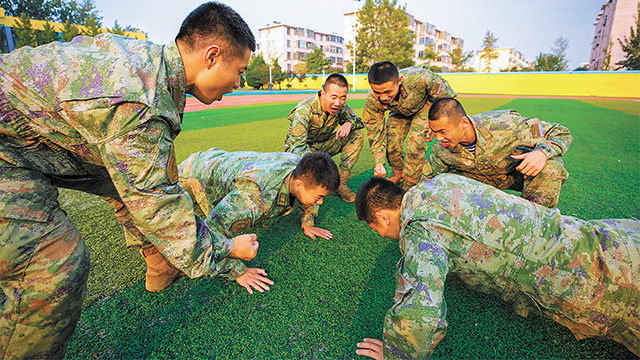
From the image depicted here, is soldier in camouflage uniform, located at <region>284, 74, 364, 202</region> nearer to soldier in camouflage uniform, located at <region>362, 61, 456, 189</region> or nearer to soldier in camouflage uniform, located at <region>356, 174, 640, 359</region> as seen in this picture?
soldier in camouflage uniform, located at <region>362, 61, 456, 189</region>

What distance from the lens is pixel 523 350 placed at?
64.5 inches

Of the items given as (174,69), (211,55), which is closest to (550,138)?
(211,55)

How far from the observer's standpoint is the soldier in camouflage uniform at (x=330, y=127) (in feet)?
12.1

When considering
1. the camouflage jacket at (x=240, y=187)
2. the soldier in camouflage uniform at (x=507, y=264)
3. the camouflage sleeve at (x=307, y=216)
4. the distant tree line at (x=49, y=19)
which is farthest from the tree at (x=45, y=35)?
the soldier in camouflage uniform at (x=507, y=264)

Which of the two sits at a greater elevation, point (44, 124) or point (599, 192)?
point (44, 124)

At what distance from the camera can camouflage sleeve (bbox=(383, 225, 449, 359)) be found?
132cm

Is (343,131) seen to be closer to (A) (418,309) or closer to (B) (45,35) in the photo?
(A) (418,309)

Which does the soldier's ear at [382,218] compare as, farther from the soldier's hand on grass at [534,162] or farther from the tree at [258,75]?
the tree at [258,75]

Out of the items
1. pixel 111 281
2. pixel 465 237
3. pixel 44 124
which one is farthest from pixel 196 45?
pixel 111 281

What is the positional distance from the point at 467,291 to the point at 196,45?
207cm

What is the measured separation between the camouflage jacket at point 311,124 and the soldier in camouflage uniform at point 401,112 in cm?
31

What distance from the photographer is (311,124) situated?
404 cm

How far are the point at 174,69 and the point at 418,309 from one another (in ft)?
4.73

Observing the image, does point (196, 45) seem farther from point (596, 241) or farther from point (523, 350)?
point (523, 350)
